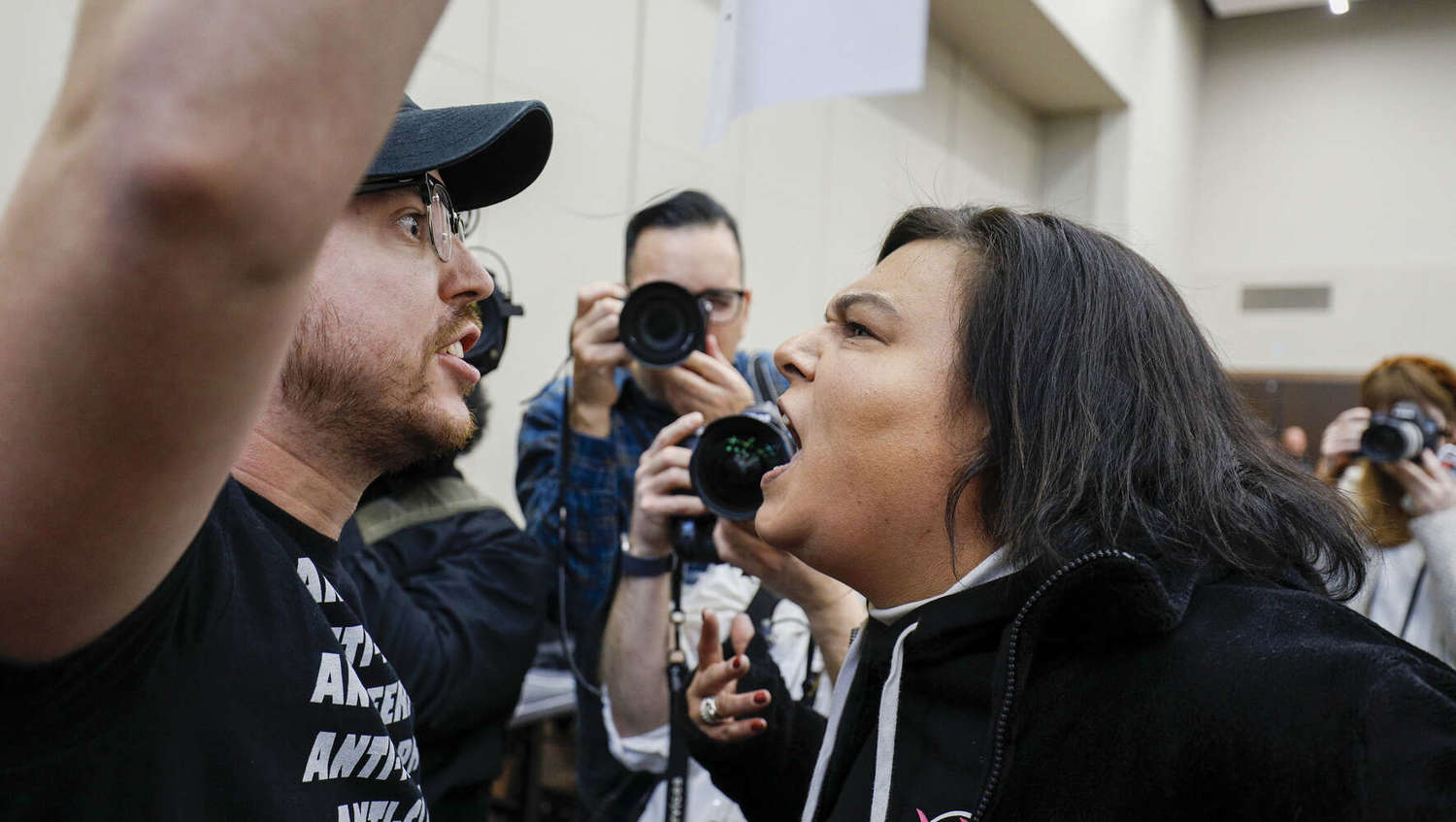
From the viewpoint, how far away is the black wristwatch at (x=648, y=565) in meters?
1.62

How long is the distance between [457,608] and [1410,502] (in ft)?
7.02

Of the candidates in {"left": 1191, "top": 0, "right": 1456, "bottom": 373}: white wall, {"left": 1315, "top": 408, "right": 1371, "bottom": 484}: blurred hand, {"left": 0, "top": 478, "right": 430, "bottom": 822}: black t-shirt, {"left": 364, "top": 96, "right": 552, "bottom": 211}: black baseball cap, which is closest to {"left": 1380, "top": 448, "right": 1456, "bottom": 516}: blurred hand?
{"left": 1315, "top": 408, "right": 1371, "bottom": 484}: blurred hand

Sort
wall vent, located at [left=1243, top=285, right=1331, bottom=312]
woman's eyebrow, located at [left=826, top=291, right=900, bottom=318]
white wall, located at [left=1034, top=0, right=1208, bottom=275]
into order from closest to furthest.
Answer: woman's eyebrow, located at [left=826, top=291, right=900, bottom=318]
white wall, located at [left=1034, top=0, right=1208, bottom=275]
wall vent, located at [left=1243, top=285, right=1331, bottom=312]

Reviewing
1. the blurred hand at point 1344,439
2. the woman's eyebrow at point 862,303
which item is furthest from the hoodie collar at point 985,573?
the blurred hand at point 1344,439

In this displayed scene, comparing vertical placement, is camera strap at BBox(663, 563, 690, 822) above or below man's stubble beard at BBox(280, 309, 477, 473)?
below

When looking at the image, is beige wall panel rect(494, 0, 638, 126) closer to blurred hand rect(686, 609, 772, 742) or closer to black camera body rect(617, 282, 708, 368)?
black camera body rect(617, 282, 708, 368)

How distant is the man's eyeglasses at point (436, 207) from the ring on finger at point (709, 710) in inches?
24.5

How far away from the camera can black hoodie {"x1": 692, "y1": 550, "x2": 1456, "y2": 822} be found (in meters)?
0.66

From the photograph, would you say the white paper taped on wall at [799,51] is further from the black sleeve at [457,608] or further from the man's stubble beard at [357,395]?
the black sleeve at [457,608]

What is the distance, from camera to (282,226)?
0.33 meters

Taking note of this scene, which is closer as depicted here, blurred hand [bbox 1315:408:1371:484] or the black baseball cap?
the black baseball cap

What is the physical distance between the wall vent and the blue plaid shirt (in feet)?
28.8

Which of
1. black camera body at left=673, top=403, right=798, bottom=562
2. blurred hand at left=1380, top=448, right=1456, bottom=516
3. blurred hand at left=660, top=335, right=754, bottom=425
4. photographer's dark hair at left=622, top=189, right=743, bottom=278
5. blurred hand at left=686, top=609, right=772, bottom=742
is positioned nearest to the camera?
blurred hand at left=686, top=609, right=772, bottom=742

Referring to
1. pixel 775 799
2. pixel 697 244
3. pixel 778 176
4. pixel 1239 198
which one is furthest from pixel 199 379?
pixel 1239 198
